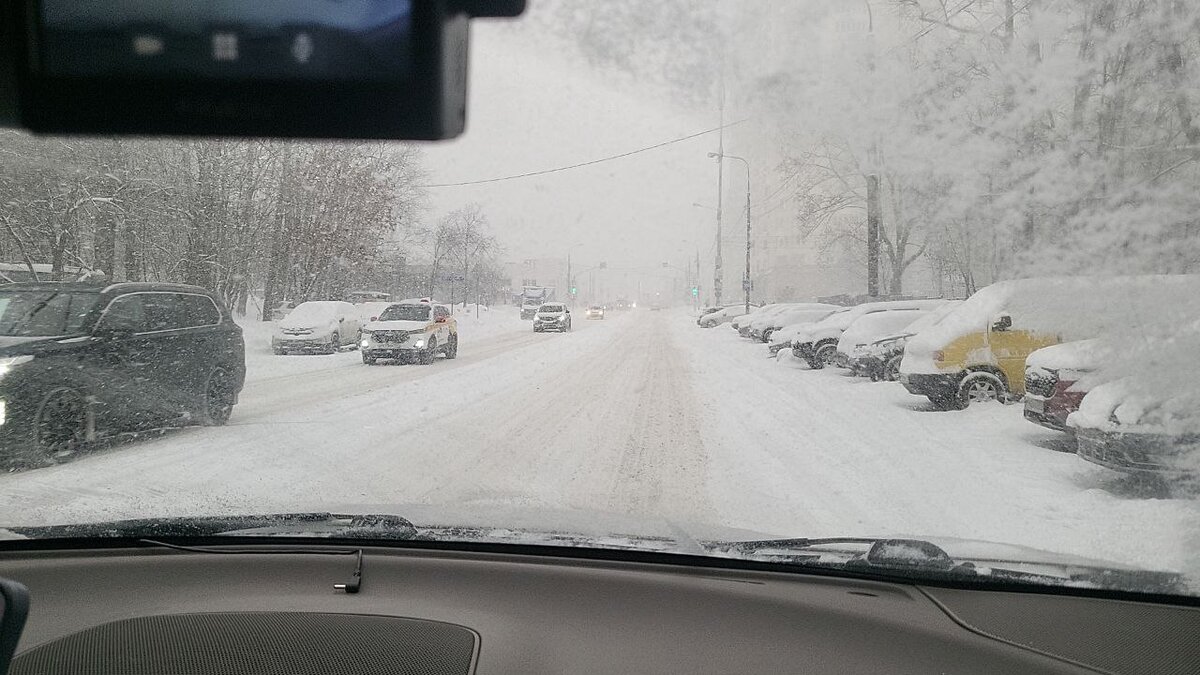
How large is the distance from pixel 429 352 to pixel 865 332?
5843 mm

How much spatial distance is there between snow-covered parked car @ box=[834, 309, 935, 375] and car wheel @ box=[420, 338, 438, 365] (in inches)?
212

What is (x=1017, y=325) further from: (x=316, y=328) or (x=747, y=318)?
(x=747, y=318)

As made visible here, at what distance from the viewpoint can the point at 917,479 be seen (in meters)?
5.57

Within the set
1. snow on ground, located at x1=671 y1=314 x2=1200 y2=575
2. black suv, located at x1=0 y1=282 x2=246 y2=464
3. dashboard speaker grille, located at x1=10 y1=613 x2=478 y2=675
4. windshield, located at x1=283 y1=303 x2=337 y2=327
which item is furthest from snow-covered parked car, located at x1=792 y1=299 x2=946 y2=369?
black suv, located at x1=0 y1=282 x2=246 y2=464

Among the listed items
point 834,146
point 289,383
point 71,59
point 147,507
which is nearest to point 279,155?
point 147,507

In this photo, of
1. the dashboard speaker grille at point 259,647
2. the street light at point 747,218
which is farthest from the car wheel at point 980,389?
the dashboard speaker grille at point 259,647

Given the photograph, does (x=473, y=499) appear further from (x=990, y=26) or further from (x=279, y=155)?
(x=990, y=26)

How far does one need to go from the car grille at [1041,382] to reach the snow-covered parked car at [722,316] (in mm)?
8622

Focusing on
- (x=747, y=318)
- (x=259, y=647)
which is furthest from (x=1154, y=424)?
(x=747, y=318)

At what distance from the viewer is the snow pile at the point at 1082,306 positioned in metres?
4.86

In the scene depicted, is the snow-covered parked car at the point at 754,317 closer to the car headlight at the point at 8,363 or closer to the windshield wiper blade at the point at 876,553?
the windshield wiper blade at the point at 876,553

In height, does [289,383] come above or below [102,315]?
below

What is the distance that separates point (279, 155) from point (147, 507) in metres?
2.42

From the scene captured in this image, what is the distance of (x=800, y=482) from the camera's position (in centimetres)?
571
